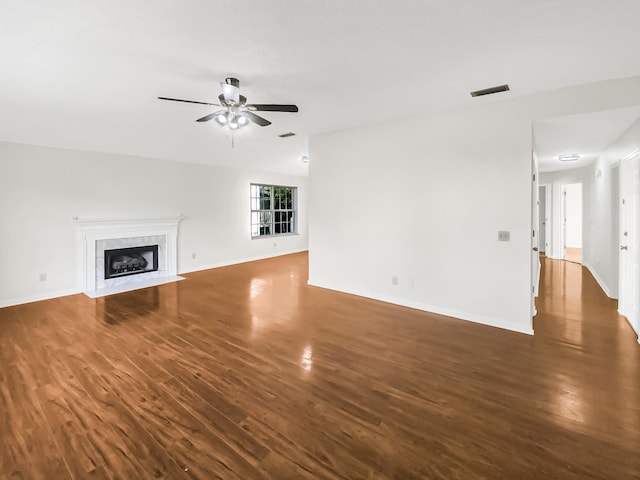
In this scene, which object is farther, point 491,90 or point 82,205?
point 82,205

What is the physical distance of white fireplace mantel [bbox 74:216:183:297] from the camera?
5133mm

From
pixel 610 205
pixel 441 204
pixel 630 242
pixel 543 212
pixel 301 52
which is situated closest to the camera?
pixel 301 52

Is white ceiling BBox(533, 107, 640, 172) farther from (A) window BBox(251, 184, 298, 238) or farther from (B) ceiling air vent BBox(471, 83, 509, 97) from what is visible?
(A) window BBox(251, 184, 298, 238)

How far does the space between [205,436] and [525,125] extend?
13.2ft

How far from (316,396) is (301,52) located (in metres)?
2.64

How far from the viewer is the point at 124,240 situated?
18.6ft

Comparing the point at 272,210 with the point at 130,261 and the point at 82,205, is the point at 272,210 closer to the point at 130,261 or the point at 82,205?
the point at 130,261

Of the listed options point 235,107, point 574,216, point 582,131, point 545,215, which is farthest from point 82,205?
point 574,216

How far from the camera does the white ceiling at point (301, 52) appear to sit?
1.90 m

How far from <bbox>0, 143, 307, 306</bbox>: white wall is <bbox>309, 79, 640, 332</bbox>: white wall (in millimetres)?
3005

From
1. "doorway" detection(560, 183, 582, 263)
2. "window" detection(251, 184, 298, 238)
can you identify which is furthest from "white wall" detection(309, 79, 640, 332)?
"doorway" detection(560, 183, 582, 263)

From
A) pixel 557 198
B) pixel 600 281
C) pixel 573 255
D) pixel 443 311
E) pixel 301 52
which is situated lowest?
pixel 443 311

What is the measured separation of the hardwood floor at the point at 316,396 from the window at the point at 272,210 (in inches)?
178

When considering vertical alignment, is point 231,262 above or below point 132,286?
above
